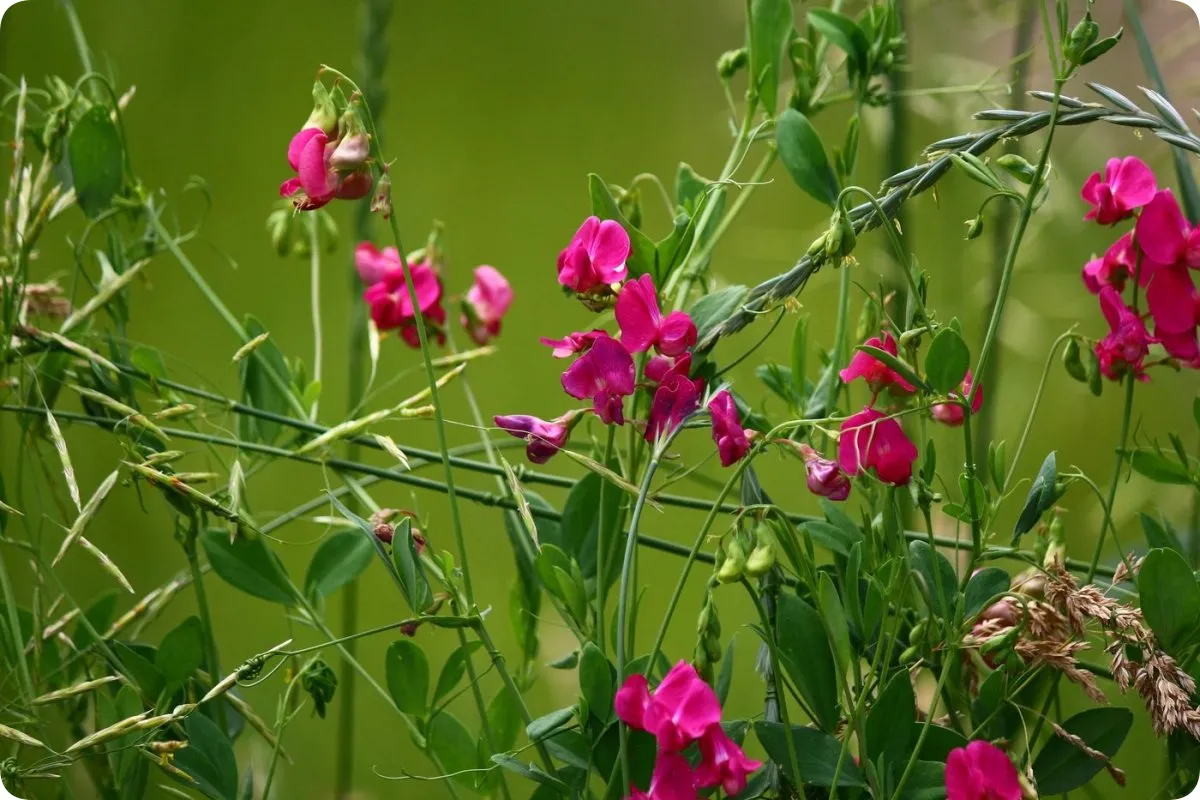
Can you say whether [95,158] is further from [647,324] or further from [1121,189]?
[1121,189]

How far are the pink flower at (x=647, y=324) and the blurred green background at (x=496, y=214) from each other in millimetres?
526

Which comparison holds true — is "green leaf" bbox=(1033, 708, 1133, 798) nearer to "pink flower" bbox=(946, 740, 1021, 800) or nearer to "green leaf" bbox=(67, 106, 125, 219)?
"pink flower" bbox=(946, 740, 1021, 800)

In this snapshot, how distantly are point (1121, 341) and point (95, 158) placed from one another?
617mm

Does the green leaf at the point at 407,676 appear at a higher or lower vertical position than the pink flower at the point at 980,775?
lower

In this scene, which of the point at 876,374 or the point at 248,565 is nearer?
the point at 876,374

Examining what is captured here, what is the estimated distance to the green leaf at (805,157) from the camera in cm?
55

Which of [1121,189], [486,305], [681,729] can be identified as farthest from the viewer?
[486,305]

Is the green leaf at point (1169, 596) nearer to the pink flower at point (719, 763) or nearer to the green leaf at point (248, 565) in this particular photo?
the pink flower at point (719, 763)

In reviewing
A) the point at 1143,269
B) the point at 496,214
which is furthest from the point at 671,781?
the point at 496,214

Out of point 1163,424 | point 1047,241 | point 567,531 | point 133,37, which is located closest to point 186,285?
point 133,37

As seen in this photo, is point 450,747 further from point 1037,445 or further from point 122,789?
point 1037,445

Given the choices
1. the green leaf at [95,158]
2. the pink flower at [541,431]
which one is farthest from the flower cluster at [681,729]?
the green leaf at [95,158]

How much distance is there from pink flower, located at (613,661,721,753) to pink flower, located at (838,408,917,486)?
0.12m

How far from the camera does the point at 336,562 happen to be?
0.64 m
